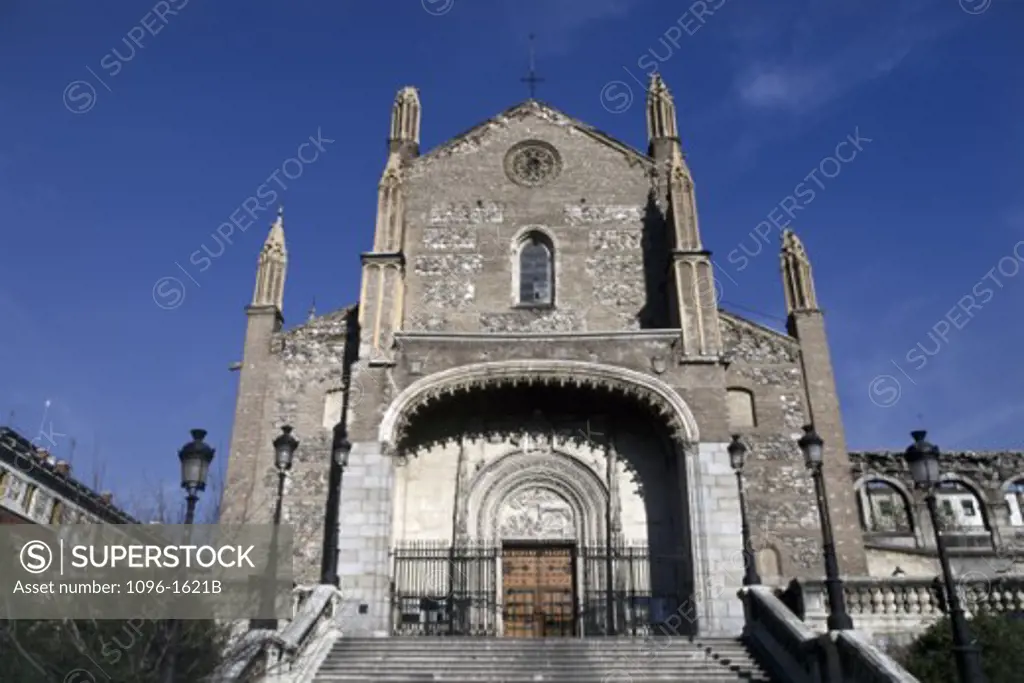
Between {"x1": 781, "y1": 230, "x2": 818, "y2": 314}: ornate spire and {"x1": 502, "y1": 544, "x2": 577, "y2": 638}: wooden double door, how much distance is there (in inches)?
374

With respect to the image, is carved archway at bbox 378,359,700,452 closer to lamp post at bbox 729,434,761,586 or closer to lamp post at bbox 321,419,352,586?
lamp post at bbox 321,419,352,586

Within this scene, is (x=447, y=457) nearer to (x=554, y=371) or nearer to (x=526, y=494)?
(x=526, y=494)

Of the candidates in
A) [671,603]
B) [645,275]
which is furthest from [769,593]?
[645,275]

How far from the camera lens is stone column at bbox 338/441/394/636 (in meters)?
18.8

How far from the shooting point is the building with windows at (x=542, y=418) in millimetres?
20281

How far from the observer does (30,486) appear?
3828 cm

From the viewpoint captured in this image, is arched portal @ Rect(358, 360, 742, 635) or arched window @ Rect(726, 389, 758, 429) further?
arched window @ Rect(726, 389, 758, 429)

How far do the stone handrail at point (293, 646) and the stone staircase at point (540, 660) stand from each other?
12.6 inches

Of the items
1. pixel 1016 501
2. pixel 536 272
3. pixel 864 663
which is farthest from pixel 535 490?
pixel 1016 501

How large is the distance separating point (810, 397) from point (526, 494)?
783 cm

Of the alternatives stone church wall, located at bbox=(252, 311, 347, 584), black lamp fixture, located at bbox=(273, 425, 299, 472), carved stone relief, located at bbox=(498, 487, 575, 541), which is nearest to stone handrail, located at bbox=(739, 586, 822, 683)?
carved stone relief, located at bbox=(498, 487, 575, 541)

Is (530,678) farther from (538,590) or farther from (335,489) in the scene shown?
(335,489)

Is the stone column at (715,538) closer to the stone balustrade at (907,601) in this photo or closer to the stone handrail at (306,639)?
the stone balustrade at (907,601)

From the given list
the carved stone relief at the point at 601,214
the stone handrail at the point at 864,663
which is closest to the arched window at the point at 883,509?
the carved stone relief at the point at 601,214
